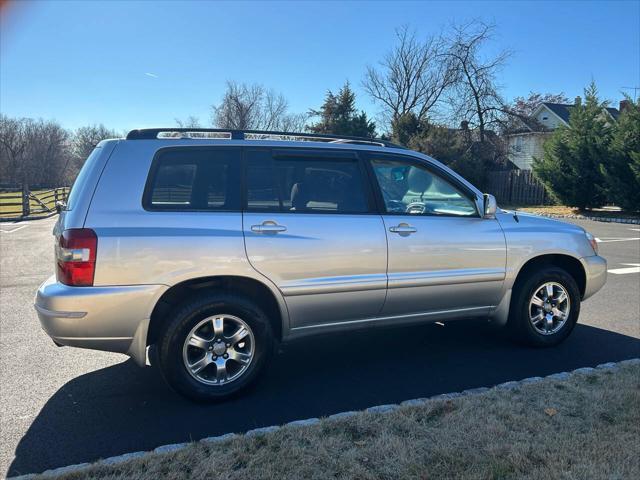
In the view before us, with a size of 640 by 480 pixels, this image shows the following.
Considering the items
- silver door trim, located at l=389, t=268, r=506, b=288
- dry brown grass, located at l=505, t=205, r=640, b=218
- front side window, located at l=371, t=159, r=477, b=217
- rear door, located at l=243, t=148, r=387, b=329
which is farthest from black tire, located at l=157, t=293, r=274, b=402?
dry brown grass, located at l=505, t=205, r=640, b=218

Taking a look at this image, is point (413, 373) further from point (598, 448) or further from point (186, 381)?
point (186, 381)

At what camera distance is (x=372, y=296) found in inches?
159

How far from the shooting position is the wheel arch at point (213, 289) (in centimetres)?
359

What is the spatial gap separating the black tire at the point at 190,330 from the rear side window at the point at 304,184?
0.75 m

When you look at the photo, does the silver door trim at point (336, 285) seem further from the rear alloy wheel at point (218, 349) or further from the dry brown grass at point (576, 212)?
the dry brown grass at point (576, 212)

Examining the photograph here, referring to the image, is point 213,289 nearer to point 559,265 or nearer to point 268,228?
point 268,228

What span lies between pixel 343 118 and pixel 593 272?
119ft

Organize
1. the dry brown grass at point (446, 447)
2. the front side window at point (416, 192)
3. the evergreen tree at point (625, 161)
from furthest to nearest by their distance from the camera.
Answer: the evergreen tree at point (625, 161) < the front side window at point (416, 192) < the dry brown grass at point (446, 447)

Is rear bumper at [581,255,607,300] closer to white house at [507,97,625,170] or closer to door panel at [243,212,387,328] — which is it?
door panel at [243,212,387,328]

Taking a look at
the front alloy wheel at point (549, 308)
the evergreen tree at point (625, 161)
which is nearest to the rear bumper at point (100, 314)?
the front alloy wheel at point (549, 308)

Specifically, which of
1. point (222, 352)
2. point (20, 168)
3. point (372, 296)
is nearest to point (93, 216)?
point (222, 352)

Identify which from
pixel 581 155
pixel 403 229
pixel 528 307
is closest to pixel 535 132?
pixel 581 155

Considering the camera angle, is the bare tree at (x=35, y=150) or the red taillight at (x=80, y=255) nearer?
the red taillight at (x=80, y=255)

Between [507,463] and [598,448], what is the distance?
583 millimetres
